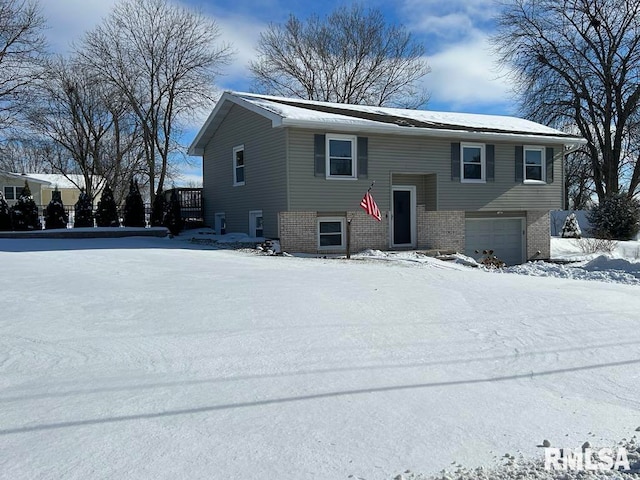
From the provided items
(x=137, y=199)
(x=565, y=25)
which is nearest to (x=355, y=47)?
(x=565, y=25)

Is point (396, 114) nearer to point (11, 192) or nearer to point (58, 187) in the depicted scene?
point (58, 187)

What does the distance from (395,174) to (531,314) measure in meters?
11.5

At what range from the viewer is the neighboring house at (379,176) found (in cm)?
1658

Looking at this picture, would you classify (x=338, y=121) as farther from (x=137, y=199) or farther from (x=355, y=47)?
(x=355, y=47)

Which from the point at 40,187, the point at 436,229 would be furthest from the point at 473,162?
the point at 40,187

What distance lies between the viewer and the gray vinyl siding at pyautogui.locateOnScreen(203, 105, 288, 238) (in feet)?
55.4

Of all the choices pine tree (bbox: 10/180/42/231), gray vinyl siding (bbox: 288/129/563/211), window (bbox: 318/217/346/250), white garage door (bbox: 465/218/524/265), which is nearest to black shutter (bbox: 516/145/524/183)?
gray vinyl siding (bbox: 288/129/563/211)

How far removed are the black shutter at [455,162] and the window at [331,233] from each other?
438 centimetres

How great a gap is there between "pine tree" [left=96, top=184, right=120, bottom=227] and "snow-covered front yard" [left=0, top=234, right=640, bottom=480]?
13442mm

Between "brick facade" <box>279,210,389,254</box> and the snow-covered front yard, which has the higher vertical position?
"brick facade" <box>279,210,389,254</box>

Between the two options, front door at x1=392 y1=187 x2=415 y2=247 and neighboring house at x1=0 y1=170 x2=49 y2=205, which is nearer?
front door at x1=392 y1=187 x2=415 y2=247

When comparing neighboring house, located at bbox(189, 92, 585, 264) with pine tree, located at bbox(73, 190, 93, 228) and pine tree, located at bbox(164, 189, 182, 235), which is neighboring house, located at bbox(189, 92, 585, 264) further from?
pine tree, located at bbox(73, 190, 93, 228)

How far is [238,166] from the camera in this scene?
19.8 metres

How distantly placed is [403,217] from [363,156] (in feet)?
9.46
